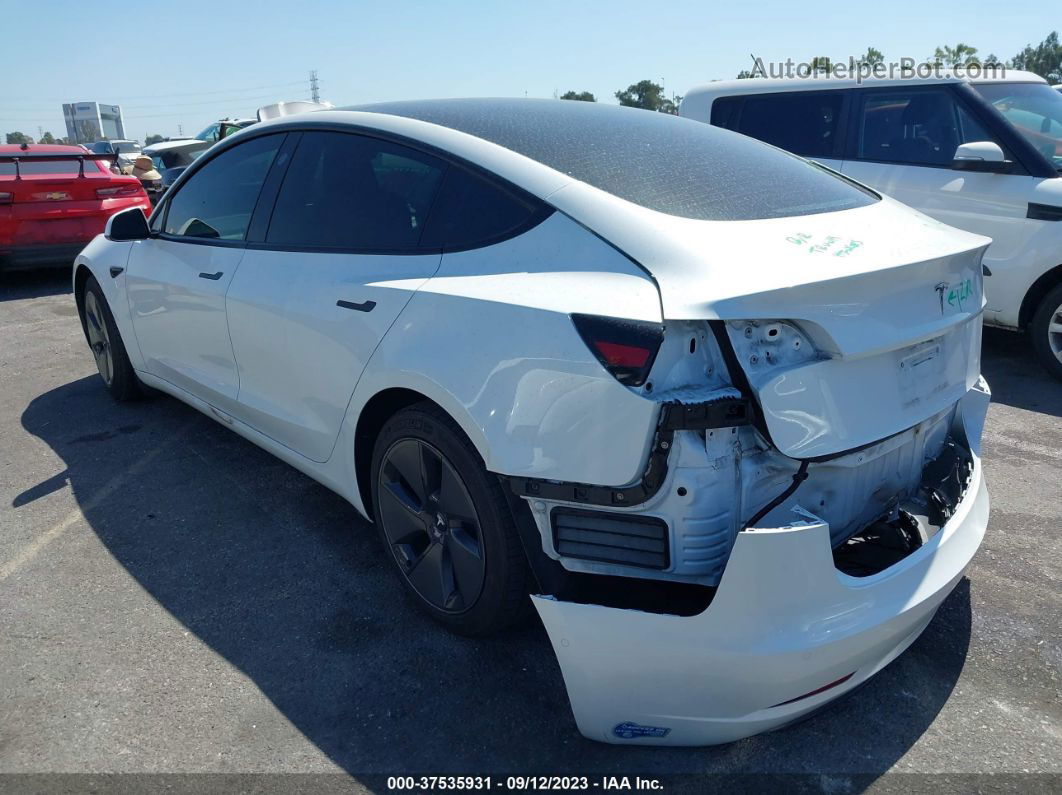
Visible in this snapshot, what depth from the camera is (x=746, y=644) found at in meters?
1.92

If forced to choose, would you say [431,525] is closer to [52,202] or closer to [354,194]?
[354,194]

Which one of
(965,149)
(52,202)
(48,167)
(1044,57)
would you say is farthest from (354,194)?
(1044,57)

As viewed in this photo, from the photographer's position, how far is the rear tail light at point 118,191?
340 inches

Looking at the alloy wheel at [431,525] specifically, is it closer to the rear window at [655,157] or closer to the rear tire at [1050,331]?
the rear window at [655,157]

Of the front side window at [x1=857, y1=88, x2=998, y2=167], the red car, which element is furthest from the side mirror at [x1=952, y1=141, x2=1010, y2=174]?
the red car

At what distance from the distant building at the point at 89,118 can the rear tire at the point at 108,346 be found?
323 ft

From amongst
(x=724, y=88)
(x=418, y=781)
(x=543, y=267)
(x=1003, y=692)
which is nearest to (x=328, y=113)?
(x=543, y=267)

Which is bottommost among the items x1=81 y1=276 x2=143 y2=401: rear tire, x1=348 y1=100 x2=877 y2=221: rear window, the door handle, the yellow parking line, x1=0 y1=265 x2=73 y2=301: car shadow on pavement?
x1=0 y1=265 x2=73 y2=301: car shadow on pavement

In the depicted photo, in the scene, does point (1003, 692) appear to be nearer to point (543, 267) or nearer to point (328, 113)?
point (543, 267)

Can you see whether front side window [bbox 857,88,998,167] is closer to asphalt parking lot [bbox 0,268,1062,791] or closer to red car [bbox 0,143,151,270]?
asphalt parking lot [bbox 0,268,1062,791]

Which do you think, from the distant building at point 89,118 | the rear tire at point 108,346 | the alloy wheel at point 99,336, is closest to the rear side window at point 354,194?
the rear tire at point 108,346

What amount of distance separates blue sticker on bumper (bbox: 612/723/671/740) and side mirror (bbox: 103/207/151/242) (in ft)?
11.3

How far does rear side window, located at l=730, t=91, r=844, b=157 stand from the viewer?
6.04 metres

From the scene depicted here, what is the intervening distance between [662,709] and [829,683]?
1.36 feet
